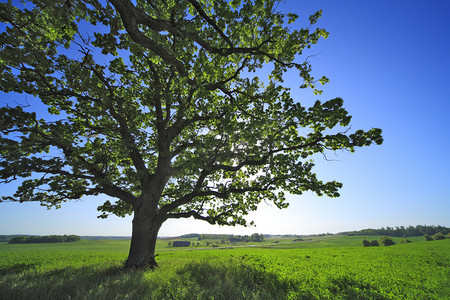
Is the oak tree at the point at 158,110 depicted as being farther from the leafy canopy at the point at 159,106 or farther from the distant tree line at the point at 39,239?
the distant tree line at the point at 39,239

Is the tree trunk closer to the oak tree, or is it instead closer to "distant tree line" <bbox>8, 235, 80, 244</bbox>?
the oak tree

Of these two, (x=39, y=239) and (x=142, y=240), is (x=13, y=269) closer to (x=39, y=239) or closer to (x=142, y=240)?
(x=142, y=240)

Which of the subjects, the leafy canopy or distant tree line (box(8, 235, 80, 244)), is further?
distant tree line (box(8, 235, 80, 244))

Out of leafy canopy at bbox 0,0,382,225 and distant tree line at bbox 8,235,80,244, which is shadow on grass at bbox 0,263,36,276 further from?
distant tree line at bbox 8,235,80,244

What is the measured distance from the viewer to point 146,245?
10.1m

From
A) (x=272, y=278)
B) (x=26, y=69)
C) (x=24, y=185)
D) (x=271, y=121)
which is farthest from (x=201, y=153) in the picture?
(x=24, y=185)

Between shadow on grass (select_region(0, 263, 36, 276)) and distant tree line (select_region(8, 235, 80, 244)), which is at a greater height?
shadow on grass (select_region(0, 263, 36, 276))

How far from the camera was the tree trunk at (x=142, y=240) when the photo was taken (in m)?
9.72

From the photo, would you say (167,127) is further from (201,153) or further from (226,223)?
(226,223)

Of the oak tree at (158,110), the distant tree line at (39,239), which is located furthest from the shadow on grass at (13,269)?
the distant tree line at (39,239)

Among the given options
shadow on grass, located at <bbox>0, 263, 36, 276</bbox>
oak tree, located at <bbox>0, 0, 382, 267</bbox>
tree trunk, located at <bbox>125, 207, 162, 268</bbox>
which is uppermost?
oak tree, located at <bbox>0, 0, 382, 267</bbox>

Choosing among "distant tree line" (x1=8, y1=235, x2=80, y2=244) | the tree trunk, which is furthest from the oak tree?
"distant tree line" (x1=8, y1=235, x2=80, y2=244)

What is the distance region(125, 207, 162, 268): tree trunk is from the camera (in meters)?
9.72

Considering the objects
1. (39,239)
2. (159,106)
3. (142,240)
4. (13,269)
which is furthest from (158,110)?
(39,239)
